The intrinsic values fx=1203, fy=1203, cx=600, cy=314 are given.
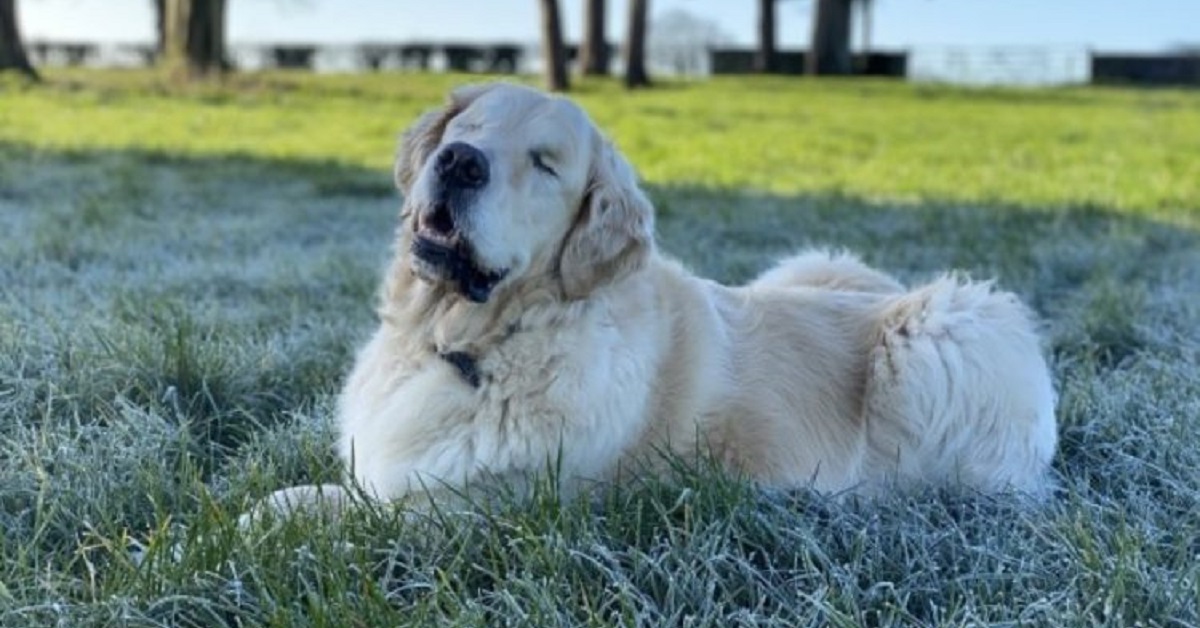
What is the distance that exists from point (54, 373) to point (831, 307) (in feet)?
7.49

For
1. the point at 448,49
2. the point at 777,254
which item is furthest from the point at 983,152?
the point at 448,49

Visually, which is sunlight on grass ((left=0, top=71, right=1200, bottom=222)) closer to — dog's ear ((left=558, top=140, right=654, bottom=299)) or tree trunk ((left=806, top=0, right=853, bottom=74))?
dog's ear ((left=558, top=140, right=654, bottom=299))

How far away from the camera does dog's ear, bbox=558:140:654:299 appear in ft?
9.03

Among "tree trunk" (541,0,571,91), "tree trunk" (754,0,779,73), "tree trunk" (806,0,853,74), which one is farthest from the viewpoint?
"tree trunk" (754,0,779,73)

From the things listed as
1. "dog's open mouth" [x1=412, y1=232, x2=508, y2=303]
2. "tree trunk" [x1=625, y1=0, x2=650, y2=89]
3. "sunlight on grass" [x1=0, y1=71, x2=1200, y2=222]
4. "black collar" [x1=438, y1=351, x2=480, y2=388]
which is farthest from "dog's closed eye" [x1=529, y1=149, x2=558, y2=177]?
"tree trunk" [x1=625, y1=0, x2=650, y2=89]

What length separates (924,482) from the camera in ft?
10.3

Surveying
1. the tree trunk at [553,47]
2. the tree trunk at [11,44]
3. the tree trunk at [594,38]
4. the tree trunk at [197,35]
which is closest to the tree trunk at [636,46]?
the tree trunk at [594,38]

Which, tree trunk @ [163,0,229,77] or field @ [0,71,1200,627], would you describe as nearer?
field @ [0,71,1200,627]

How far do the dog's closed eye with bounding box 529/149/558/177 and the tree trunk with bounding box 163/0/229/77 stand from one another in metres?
18.6

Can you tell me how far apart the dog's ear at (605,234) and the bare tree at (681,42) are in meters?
34.0

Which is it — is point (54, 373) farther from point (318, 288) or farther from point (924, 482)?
point (924, 482)

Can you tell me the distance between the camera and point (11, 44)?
20.5 metres

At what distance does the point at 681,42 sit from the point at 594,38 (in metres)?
14.3

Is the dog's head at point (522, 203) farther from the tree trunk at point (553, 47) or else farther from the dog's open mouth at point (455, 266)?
the tree trunk at point (553, 47)
